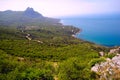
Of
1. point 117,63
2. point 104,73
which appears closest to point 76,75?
point 104,73

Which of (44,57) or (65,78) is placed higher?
(65,78)

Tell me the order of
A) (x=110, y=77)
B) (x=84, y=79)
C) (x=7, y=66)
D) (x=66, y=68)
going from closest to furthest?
(x=110, y=77), (x=84, y=79), (x=66, y=68), (x=7, y=66)

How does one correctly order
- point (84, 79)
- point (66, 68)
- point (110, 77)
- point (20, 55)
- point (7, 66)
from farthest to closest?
1. point (20, 55)
2. point (7, 66)
3. point (66, 68)
4. point (84, 79)
5. point (110, 77)

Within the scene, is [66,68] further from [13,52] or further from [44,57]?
[13,52]

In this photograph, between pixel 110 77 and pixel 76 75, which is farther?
pixel 76 75

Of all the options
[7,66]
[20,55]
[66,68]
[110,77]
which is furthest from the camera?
[20,55]

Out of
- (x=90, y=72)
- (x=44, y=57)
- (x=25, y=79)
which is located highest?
(x=90, y=72)

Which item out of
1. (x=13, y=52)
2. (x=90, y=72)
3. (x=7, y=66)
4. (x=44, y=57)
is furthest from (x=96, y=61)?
(x=13, y=52)

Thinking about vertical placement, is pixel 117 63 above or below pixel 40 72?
above

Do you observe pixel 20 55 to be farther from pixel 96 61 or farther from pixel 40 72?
pixel 96 61
